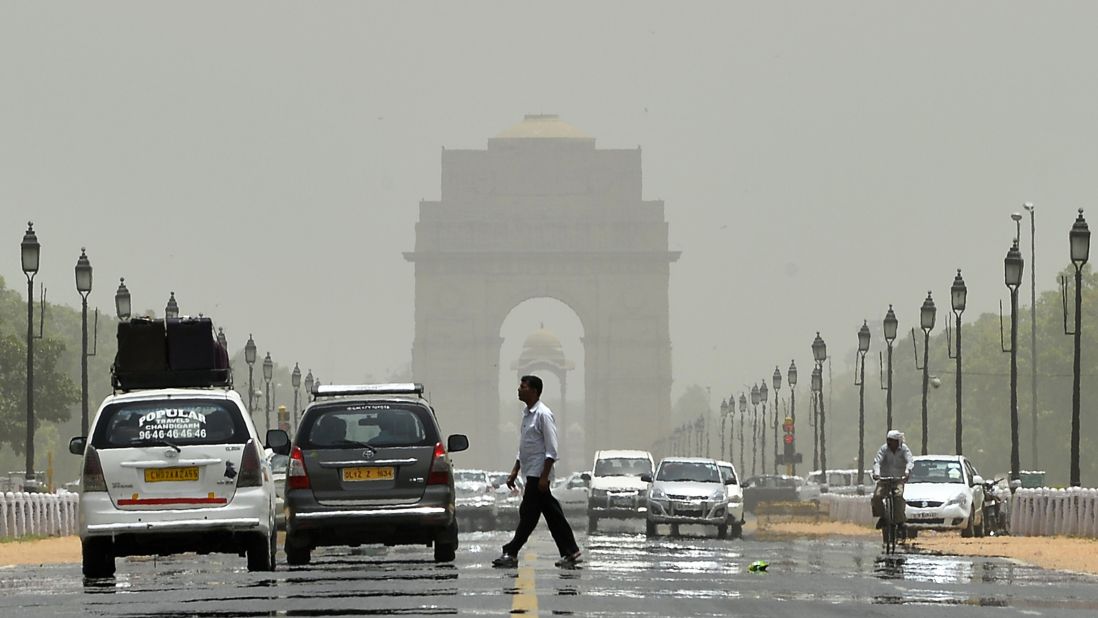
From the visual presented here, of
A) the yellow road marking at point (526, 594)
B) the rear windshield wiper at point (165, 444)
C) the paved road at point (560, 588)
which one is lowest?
the paved road at point (560, 588)

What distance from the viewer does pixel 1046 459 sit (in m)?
102

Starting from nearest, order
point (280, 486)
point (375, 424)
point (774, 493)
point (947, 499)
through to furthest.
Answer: point (375, 424), point (280, 486), point (947, 499), point (774, 493)

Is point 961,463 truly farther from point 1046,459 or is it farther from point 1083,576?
point 1046,459

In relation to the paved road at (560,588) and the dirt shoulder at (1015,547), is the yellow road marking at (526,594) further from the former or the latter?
the dirt shoulder at (1015,547)

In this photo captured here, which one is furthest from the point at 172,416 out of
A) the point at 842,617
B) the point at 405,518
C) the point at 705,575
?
the point at 842,617

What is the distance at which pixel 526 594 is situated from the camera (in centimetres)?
1706

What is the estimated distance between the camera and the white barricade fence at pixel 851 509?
161 ft

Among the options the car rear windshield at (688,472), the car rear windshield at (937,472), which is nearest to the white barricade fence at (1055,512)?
the car rear windshield at (937,472)

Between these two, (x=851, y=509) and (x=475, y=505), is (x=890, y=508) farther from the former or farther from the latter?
(x=851, y=509)

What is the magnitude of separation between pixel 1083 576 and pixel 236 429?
24.3 feet

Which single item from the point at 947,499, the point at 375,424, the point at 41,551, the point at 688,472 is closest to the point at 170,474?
the point at 375,424

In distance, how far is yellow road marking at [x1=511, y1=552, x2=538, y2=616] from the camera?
50.2ft

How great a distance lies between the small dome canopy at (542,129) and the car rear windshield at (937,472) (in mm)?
108922

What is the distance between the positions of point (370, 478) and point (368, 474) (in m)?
0.04
